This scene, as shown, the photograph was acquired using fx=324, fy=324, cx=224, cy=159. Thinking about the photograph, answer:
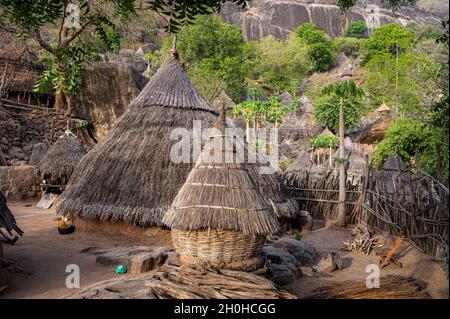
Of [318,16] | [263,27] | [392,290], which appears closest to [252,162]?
[392,290]

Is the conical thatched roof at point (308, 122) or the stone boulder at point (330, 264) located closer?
the stone boulder at point (330, 264)

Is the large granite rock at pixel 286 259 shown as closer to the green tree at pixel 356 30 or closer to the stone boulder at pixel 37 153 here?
the stone boulder at pixel 37 153

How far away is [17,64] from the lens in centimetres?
1566

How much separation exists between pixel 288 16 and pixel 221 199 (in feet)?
151

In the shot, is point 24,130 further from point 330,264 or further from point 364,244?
point 364,244

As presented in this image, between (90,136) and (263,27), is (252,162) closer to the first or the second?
(90,136)

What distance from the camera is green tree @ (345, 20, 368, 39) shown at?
46834 millimetres

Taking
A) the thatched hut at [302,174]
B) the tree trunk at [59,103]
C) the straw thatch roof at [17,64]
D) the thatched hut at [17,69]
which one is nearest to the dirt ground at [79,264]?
the thatched hut at [302,174]

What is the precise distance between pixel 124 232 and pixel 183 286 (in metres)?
4.26

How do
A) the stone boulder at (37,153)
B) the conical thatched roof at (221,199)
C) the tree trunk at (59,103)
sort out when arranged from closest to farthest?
the conical thatched roof at (221,199) → the stone boulder at (37,153) → the tree trunk at (59,103)

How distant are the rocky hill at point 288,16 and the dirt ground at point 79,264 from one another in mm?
Result: 39480

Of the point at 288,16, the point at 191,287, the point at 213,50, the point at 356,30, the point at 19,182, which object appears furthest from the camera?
the point at 356,30

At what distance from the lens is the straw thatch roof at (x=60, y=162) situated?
1223 cm

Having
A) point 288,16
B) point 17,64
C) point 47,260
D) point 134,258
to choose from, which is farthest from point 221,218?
point 288,16
